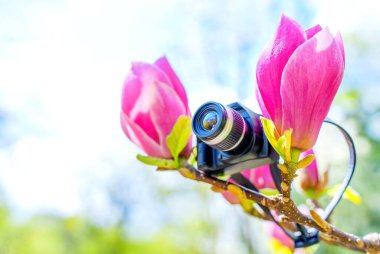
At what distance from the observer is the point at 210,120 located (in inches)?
9.6

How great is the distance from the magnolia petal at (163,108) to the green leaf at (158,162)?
1 cm

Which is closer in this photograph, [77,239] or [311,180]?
[311,180]

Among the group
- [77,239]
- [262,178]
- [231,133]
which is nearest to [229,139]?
[231,133]

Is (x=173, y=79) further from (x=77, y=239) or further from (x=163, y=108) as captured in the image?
(x=77, y=239)

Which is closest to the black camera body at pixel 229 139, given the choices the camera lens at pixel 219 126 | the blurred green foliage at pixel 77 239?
the camera lens at pixel 219 126

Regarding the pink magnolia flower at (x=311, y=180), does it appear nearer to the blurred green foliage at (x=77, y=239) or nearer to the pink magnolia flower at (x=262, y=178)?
the pink magnolia flower at (x=262, y=178)

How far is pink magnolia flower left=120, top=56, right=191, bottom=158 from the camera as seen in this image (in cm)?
29

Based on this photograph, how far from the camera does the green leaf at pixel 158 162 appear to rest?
0.91 ft

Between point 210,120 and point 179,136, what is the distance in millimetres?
40

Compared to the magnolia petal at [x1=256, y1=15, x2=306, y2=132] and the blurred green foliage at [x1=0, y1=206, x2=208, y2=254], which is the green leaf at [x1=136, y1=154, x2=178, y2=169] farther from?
the blurred green foliage at [x1=0, y1=206, x2=208, y2=254]

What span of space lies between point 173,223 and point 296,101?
6502 mm

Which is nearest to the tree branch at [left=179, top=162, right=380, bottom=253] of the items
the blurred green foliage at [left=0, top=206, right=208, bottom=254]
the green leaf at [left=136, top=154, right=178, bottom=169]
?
the green leaf at [left=136, top=154, right=178, bottom=169]

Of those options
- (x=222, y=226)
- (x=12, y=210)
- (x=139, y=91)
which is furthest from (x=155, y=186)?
(x=139, y=91)

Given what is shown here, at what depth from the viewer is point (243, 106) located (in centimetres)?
27
